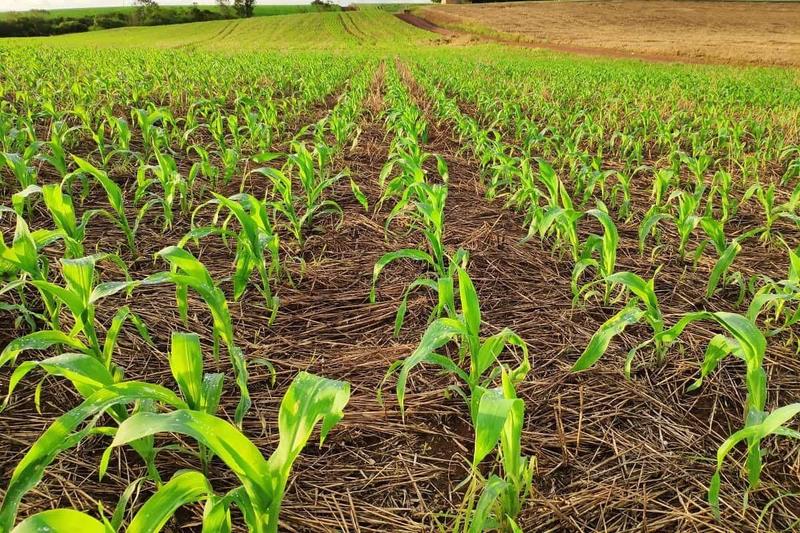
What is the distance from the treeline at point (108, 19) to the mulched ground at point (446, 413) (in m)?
49.7

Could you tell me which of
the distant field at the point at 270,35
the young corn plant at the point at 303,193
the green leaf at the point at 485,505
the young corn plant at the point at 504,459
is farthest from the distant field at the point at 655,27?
the green leaf at the point at 485,505

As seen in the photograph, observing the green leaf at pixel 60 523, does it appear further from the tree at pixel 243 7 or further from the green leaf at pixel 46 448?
the tree at pixel 243 7

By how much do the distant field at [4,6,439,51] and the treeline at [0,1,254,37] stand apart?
7396 millimetres

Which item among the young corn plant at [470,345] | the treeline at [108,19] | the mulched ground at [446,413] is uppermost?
the treeline at [108,19]

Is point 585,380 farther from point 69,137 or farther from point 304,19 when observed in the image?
point 304,19

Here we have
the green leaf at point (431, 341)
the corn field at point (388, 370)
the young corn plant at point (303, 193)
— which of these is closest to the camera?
the corn field at point (388, 370)

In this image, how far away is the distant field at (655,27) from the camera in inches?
824

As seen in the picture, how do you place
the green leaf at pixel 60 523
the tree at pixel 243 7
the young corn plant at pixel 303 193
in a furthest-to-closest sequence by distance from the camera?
the tree at pixel 243 7
the young corn plant at pixel 303 193
the green leaf at pixel 60 523

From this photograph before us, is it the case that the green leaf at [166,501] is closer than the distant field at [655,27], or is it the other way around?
the green leaf at [166,501]

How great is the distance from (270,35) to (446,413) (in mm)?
34738

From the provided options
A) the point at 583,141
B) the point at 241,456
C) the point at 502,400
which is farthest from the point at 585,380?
the point at 583,141

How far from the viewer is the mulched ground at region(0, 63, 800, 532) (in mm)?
1095

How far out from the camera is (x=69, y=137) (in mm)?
3799

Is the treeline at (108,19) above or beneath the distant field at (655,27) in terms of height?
above
